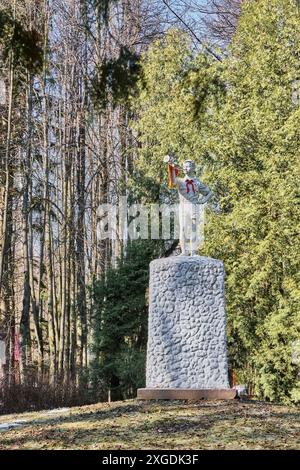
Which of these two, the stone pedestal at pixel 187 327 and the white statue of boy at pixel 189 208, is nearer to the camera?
the stone pedestal at pixel 187 327

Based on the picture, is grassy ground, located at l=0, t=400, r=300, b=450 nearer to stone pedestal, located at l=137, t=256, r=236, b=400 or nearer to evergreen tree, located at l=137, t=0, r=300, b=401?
stone pedestal, located at l=137, t=256, r=236, b=400

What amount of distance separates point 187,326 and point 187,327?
0.01m

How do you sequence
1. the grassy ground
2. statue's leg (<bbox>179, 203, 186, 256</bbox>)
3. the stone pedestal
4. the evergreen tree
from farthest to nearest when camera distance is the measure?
1. the evergreen tree
2. statue's leg (<bbox>179, 203, 186, 256</bbox>)
3. the stone pedestal
4. the grassy ground

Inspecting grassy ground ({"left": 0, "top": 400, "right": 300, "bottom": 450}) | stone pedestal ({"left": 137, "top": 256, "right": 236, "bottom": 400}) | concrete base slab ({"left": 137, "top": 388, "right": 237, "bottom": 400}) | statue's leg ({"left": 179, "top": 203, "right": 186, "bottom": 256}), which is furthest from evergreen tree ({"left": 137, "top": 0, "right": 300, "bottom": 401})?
grassy ground ({"left": 0, "top": 400, "right": 300, "bottom": 450})

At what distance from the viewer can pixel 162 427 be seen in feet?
25.5

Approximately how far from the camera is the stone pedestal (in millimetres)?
10352

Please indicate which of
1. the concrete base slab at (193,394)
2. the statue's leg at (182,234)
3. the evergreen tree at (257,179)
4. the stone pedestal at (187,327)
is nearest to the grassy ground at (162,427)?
the concrete base slab at (193,394)

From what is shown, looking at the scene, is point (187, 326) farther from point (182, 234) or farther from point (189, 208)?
point (189, 208)

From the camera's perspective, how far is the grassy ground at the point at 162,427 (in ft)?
22.6

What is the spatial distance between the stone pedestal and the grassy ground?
0.68 meters

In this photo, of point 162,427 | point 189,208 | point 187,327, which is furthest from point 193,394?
point 189,208

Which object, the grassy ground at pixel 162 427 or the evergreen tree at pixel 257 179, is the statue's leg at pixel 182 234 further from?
the evergreen tree at pixel 257 179

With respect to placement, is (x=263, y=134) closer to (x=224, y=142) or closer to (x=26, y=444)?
(x=224, y=142)
